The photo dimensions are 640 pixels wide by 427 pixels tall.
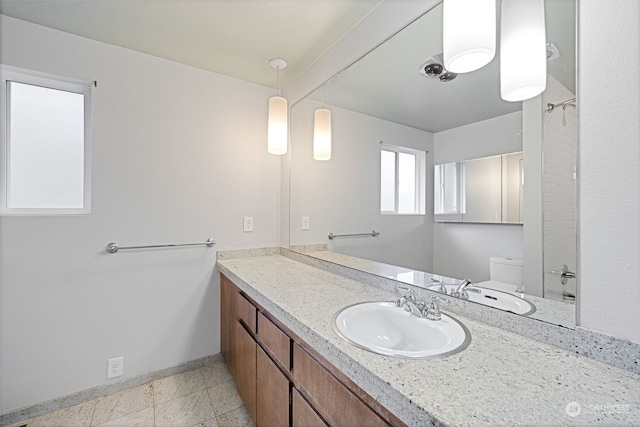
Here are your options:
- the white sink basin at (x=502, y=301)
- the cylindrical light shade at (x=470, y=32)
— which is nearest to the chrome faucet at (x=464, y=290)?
the white sink basin at (x=502, y=301)

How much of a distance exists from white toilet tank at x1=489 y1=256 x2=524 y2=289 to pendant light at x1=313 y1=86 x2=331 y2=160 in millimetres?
1247

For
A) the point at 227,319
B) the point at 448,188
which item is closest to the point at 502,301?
the point at 448,188

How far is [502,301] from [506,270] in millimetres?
117

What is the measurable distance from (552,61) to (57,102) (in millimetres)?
2525

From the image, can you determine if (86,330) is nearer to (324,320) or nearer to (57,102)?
(57,102)

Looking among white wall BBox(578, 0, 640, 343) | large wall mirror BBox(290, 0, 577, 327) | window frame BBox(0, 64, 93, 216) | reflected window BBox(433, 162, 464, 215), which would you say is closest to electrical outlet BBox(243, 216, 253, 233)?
large wall mirror BBox(290, 0, 577, 327)

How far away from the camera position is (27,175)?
5.32ft

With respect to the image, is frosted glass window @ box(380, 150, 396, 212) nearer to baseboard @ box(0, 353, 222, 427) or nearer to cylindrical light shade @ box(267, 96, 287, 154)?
cylindrical light shade @ box(267, 96, 287, 154)

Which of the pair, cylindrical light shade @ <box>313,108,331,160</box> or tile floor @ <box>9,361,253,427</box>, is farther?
cylindrical light shade @ <box>313,108,331,160</box>

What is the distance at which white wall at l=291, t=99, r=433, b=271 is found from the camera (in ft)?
4.55

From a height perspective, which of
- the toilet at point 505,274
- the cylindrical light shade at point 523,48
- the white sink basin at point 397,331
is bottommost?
the white sink basin at point 397,331

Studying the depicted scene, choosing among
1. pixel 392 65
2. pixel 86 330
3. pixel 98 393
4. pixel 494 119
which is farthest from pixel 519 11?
pixel 98 393

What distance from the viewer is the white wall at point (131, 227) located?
1.55 meters

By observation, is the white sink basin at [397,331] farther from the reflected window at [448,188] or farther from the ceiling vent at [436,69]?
the ceiling vent at [436,69]
